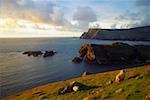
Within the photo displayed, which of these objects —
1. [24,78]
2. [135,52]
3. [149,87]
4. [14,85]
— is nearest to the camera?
[149,87]

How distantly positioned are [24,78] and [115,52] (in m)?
50.8

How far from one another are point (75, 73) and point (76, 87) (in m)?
46.3

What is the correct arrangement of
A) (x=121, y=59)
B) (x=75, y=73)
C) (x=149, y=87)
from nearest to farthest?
(x=149, y=87), (x=75, y=73), (x=121, y=59)

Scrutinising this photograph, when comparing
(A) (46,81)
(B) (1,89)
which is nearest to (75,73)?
(A) (46,81)

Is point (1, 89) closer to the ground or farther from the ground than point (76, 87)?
closer to the ground

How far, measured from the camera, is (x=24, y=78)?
226 feet

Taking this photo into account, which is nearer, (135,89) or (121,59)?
(135,89)

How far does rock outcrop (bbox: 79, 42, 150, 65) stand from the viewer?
329ft

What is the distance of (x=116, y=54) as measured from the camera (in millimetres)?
104500

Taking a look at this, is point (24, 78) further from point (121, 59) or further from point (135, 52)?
point (135, 52)

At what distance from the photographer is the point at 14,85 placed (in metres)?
60.7

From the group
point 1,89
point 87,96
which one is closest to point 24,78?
point 1,89

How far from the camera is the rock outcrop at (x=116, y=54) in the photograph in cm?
10025

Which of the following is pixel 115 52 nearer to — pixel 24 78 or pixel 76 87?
pixel 24 78
